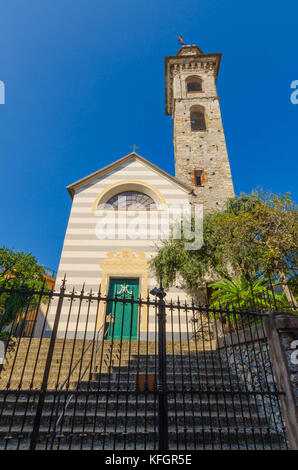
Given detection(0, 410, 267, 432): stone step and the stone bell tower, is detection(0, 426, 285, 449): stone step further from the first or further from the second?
the stone bell tower

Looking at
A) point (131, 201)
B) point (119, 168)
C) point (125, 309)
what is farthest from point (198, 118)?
point (125, 309)

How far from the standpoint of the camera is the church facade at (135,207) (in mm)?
11281

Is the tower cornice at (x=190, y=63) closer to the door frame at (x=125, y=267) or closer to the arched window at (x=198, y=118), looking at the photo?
the arched window at (x=198, y=118)

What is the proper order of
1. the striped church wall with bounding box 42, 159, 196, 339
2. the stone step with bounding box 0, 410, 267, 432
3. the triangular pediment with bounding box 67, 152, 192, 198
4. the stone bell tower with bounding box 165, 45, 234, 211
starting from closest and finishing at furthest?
the stone step with bounding box 0, 410, 267, 432 < the striped church wall with bounding box 42, 159, 196, 339 < the triangular pediment with bounding box 67, 152, 192, 198 < the stone bell tower with bounding box 165, 45, 234, 211

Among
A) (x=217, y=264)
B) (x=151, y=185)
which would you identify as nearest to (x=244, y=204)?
(x=217, y=264)

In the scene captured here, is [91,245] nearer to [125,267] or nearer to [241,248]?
[125,267]

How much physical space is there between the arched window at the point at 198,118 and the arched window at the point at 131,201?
10.1 m

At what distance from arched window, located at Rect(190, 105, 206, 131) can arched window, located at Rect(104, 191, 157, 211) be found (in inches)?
399

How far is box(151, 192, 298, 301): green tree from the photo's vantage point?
27.1 feet

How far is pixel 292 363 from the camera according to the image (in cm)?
450

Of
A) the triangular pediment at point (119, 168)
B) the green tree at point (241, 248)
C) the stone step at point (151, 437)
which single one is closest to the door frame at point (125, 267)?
the green tree at point (241, 248)

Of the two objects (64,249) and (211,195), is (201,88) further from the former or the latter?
(64,249)

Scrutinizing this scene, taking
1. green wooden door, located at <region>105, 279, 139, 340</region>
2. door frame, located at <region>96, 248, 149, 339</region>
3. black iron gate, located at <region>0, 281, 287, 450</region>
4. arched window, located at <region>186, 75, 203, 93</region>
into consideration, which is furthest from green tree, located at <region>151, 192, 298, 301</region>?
arched window, located at <region>186, 75, 203, 93</region>

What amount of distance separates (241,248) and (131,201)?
697cm
